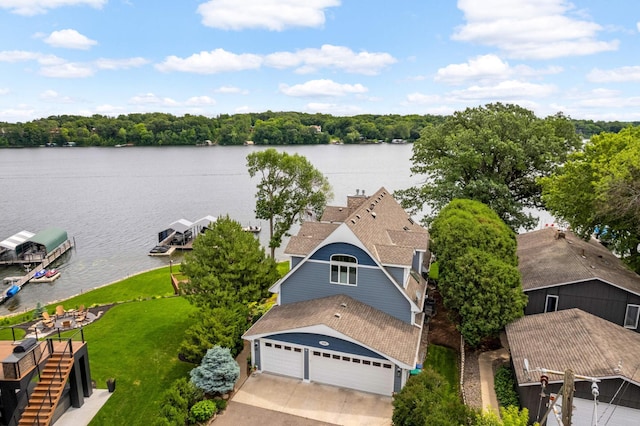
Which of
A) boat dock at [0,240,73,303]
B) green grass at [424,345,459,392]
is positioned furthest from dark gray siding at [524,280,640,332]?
boat dock at [0,240,73,303]

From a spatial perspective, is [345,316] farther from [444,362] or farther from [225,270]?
[225,270]

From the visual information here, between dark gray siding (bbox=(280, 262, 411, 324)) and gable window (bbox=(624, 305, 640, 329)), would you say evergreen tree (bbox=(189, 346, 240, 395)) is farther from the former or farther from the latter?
gable window (bbox=(624, 305, 640, 329))

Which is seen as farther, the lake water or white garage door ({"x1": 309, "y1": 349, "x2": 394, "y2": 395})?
the lake water

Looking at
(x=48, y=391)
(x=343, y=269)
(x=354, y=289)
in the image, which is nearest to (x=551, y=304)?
(x=354, y=289)

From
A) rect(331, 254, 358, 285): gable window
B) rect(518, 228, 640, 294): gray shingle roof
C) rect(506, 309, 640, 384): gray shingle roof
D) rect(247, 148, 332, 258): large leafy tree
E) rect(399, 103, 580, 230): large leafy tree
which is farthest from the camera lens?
rect(247, 148, 332, 258): large leafy tree

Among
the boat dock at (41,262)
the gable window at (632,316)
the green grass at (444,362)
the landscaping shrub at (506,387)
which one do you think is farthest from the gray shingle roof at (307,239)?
the boat dock at (41,262)

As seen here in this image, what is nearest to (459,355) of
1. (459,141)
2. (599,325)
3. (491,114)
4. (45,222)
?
(599,325)
